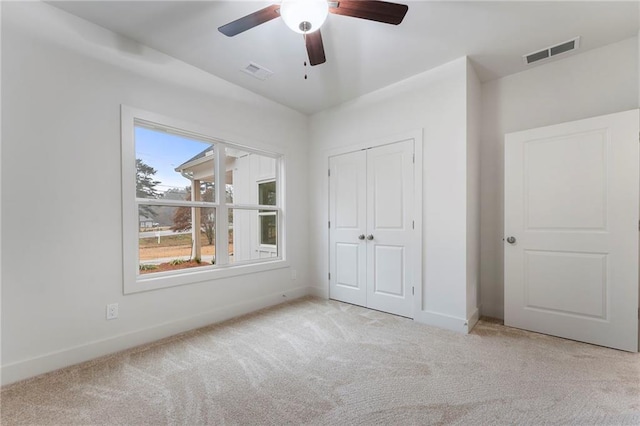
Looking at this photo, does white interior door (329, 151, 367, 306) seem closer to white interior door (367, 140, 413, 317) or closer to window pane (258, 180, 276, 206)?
white interior door (367, 140, 413, 317)

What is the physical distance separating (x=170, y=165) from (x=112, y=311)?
1433 millimetres

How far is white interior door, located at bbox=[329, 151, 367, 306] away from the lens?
3.55m

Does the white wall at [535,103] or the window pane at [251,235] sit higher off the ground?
the white wall at [535,103]

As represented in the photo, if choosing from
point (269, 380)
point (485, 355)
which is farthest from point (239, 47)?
point (485, 355)

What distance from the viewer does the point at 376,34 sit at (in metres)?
2.37

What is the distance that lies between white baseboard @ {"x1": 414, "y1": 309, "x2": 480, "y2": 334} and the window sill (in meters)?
1.87

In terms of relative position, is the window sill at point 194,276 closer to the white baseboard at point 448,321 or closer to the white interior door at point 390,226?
the white interior door at point 390,226

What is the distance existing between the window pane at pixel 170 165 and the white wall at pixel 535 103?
10.6ft

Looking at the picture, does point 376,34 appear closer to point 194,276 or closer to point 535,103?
point 535,103

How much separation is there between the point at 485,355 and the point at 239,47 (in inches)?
136

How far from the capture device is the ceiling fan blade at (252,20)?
5.78 feet

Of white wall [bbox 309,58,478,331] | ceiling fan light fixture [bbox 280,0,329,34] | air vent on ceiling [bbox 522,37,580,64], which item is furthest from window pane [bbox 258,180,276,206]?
air vent on ceiling [bbox 522,37,580,64]

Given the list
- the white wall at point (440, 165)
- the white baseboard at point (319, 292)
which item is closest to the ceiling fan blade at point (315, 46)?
the white wall at point (440, 165)

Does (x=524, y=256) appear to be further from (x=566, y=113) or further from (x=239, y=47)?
(x=239, y=47)
